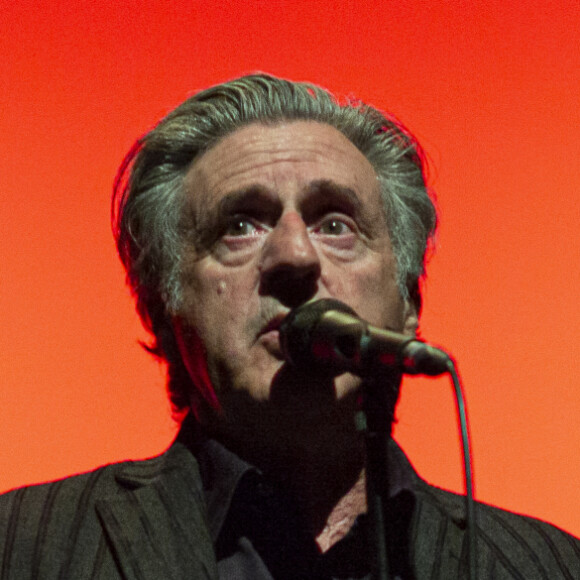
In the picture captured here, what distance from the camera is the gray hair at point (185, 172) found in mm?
2617

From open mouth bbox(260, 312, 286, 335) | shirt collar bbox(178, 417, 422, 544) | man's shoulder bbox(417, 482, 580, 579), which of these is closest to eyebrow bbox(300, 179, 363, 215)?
open mouth bbox(260, 312, 286, 335)

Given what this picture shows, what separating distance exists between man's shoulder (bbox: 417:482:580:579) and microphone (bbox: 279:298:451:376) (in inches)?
22.5

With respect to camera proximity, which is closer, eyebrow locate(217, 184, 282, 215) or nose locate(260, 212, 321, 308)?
nose locate(260, 212, 321, 308)

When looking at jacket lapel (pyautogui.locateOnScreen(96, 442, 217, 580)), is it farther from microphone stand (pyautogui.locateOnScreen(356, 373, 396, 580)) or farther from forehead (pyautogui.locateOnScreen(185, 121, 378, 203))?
forehead (pyautogui.locateOnScreen(185, 121, 378, 203))

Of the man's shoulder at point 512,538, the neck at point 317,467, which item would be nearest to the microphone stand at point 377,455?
the neck at point 317,467

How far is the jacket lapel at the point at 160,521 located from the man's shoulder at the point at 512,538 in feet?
1.69

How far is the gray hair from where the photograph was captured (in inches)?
103

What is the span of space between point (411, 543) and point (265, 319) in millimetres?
574

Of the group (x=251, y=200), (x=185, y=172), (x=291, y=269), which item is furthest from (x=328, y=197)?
(x=185, y=172)

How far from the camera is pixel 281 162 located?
246cm

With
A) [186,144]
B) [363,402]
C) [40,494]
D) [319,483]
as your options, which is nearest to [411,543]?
[319,483]

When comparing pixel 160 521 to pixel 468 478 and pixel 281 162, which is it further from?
pixel 281 162

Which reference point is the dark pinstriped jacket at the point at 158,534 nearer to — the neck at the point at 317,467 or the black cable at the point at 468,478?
the neck at the point at 317,467

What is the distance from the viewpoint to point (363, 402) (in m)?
1.94
